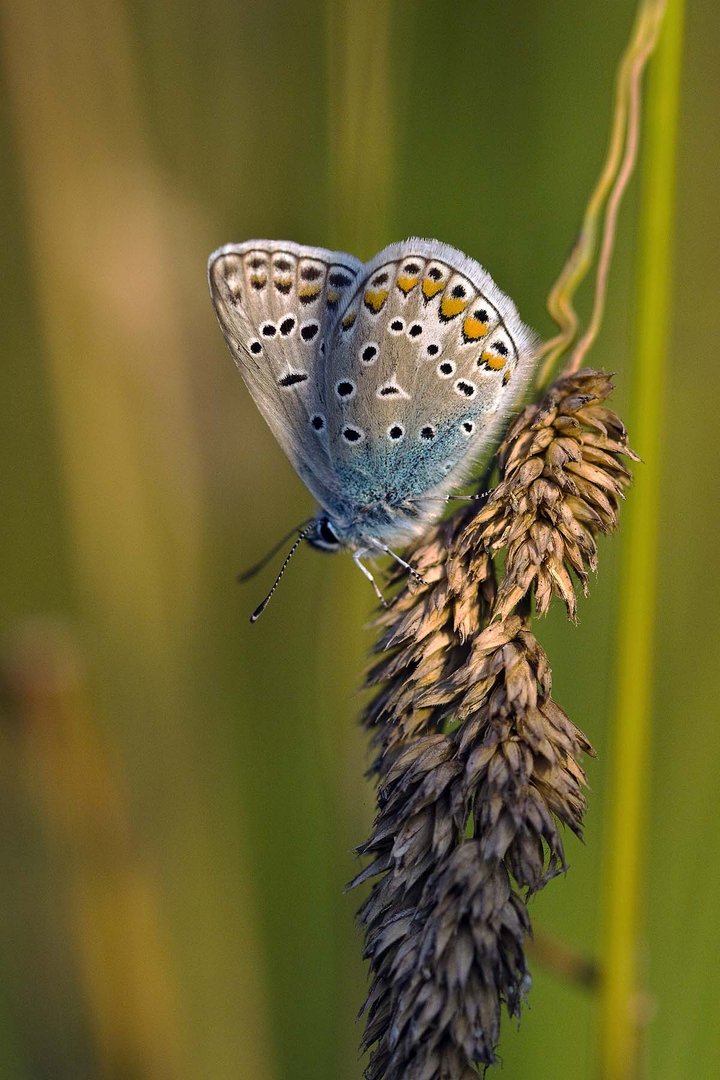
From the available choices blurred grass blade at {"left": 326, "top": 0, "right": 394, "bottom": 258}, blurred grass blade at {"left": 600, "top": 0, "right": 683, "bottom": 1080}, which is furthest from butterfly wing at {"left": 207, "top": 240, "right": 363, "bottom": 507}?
blurred grass blade at {"left": 600, "top": 0, "right": 683, "bottom": 1080}

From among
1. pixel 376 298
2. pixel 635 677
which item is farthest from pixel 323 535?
pixel 635 677

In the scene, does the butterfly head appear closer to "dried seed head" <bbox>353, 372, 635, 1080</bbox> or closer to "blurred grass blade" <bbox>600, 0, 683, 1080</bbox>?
"dried seed head" <bbox>353, 372, 635, 1080</bbox>

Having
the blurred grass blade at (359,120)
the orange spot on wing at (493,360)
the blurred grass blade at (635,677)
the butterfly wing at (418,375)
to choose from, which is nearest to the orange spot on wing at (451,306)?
the butterfly wing at (418,375)

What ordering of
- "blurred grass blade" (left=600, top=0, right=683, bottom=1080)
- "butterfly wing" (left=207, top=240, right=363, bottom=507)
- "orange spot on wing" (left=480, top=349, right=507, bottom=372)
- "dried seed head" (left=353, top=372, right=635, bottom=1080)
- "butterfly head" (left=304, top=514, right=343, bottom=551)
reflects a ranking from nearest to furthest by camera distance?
"dried seed head" (left=353, top=372, right=635, bottom=1080) → "blurred grass blade" (left=600, top=0, right=683, bottom=1080) → "orange spot on wing" (left=480, top=349, right=507, bottom=372) → "butterfly wing" (left=207, top=240, right=363, bottom=507) → "butterfly head" (left=304, top=514, right=343, bottom=551)

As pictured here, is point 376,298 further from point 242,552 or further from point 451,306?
point 242,552

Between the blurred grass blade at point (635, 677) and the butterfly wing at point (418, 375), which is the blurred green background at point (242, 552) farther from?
the blurred grass blade at point (635, 677)

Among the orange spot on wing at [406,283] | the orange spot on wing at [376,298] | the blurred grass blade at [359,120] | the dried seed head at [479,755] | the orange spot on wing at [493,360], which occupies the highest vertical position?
the blurred grass blade at [359,120]

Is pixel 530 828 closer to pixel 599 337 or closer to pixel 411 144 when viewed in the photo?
pixel 599 337
